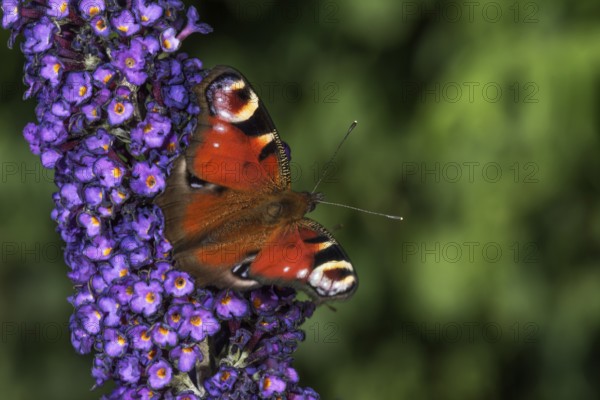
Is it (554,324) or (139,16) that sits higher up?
(139,16)

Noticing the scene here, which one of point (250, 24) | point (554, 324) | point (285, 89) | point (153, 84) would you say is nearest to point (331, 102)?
point (285, 89)

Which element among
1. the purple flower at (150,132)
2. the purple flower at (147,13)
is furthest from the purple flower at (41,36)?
the purple flower at (150,132)

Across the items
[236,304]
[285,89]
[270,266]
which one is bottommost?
[285,89]

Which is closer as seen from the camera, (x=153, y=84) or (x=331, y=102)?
(x=153, y=84)

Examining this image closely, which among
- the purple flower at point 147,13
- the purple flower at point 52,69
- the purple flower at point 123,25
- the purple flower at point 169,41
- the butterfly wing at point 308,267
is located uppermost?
the purple flower at point 147,13

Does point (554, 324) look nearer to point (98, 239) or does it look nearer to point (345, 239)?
point (345, 239)

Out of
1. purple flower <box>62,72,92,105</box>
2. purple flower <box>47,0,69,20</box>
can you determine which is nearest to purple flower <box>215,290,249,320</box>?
purple flower <box>62,72,92,105</box>

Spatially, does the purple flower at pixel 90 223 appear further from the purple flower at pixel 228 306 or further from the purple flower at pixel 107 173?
the purple flower at pixel 228 306
